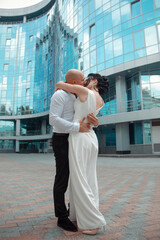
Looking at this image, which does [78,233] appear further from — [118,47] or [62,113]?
[118,47]

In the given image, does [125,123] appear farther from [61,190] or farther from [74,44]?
[61,190]

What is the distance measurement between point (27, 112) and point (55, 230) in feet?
147

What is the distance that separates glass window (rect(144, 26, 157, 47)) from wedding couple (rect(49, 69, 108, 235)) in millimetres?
20559

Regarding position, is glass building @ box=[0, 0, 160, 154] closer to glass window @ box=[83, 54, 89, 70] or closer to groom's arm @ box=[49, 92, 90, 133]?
glass window @ box=[83, 54, 89, 70]

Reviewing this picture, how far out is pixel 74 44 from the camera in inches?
1116

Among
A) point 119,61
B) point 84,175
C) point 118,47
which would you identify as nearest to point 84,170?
point 84,175

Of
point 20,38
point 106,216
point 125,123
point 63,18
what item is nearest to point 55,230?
point 106,216

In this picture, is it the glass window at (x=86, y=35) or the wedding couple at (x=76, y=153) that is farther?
the glass window at (x=86, y=35)

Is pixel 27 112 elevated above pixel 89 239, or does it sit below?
above

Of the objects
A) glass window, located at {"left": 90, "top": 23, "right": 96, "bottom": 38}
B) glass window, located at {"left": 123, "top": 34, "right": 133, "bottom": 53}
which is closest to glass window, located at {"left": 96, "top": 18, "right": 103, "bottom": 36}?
glass window, located at {"left": 90, "top": 23, "right": 96, "bottom": 38}

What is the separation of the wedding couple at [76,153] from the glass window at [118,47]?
70.2ft

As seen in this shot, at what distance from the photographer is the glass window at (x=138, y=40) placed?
20250mm

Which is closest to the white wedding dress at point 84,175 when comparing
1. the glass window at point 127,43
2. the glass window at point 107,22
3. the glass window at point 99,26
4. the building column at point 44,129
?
the glass window at point 127,43

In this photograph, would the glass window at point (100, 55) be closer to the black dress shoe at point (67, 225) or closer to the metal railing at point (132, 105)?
the metal railing at point (132, 105)
